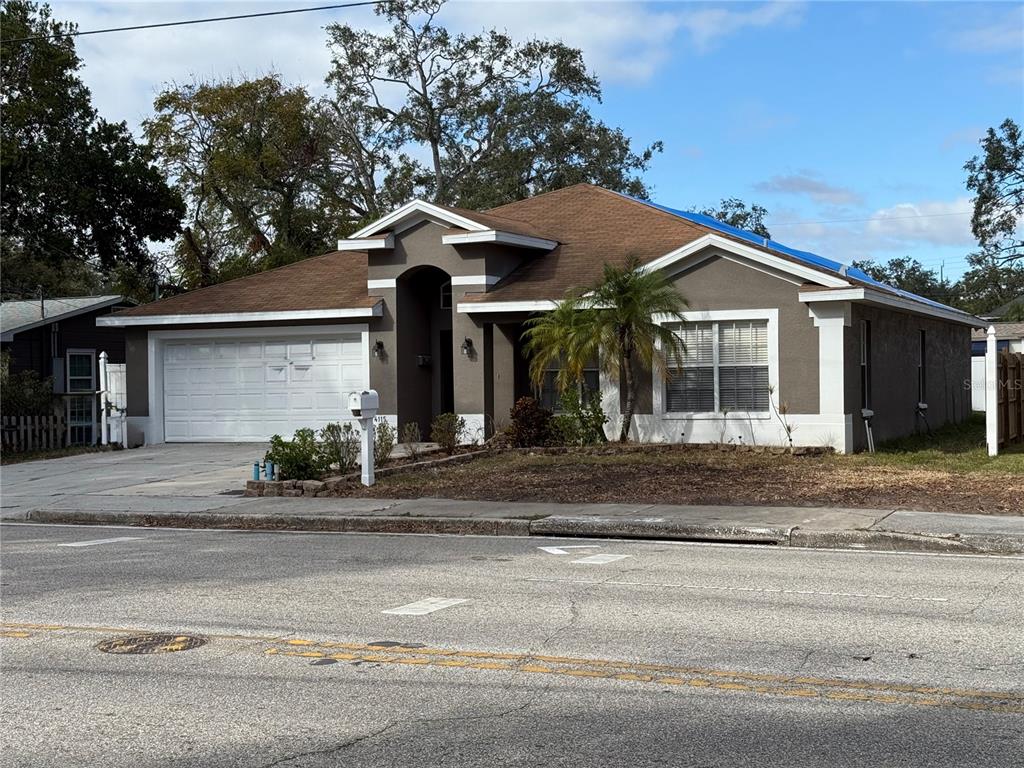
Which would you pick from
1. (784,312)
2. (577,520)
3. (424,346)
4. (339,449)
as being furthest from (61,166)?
(577,520)

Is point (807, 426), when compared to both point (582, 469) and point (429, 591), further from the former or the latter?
point (429, 591)

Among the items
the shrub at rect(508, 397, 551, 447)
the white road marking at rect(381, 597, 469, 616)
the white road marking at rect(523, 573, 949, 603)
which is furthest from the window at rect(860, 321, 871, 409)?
the white road marking at rect(381, 597, 469, 616)

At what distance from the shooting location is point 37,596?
966cm

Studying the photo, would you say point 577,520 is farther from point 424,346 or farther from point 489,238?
point 424,346

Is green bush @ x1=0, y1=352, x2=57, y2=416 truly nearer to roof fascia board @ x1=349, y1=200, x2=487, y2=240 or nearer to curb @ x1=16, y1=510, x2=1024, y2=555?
roof fascia board @ x1=349, y1=200, x2=487, y2=240

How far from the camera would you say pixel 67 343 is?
32281mm

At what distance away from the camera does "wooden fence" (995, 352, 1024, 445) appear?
22281 mm

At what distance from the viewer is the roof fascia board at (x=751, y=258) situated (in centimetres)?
2017

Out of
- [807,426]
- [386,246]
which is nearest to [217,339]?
[386,246]

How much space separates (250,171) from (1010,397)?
92.3 ft

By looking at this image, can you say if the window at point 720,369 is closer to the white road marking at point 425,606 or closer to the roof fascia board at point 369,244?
the roof fascia board at point 369,244

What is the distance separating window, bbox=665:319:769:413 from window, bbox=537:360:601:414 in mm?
1578

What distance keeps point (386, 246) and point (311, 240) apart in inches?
801

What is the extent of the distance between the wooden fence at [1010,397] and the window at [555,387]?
7.40 metres
